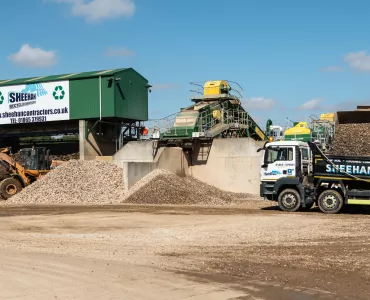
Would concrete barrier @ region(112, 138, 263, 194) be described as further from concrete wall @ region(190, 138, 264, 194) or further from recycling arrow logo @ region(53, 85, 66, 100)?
recycling arrow logo @ region(53, 85, 66, 100)

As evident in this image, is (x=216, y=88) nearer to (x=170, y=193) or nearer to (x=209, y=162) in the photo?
(x=209, y=162)

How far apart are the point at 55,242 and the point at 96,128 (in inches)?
969

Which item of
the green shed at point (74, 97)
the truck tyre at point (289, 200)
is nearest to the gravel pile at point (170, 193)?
the truck tyre at point (289, 200)

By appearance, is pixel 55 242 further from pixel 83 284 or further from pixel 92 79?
pixel 92 79

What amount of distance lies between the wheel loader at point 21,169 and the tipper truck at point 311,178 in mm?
16757

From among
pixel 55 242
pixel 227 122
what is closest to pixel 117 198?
pixel 227 122

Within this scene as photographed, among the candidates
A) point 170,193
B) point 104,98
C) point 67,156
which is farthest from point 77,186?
point 67,156

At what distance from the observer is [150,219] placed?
19.9 metres

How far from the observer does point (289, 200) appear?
2223 cm

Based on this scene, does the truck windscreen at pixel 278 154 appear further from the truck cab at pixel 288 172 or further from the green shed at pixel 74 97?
the green shed at pixel 74 97

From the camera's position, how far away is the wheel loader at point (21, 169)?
32.2 metres

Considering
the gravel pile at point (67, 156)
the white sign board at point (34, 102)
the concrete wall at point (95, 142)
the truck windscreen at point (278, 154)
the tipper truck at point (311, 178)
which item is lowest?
the tipper truck at point (311, 178)

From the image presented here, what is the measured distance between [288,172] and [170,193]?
8405 millimetres

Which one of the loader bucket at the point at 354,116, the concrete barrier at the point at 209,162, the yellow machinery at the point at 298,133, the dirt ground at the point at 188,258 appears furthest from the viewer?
the loader bucket at the point at 354,116
